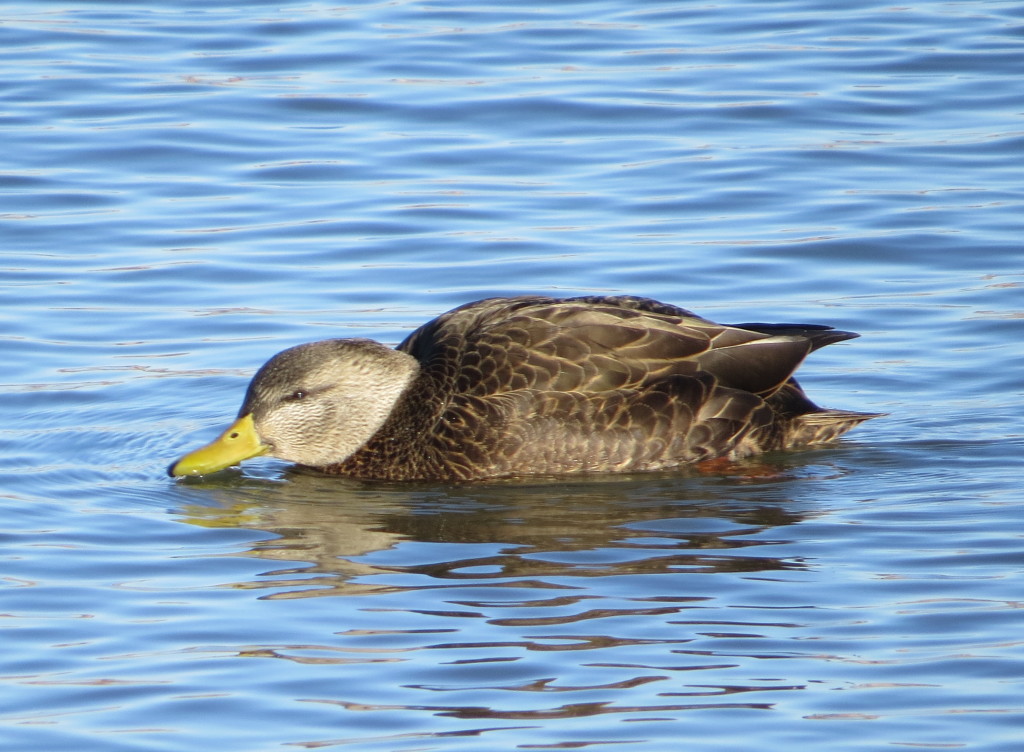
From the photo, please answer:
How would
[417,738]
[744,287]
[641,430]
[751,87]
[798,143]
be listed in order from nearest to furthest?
1. [417,738]
2. [641,430]
3. [744,287]
4. [798,143]
5. [751,87]

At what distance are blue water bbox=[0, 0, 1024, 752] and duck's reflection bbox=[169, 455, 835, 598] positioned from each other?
1.1 inches

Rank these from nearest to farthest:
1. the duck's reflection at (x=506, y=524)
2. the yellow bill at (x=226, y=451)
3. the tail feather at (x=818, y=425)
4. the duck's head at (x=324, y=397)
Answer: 1. the duck's reflection at (x=506, y=524)
2. the yellow bill at (x=226, y=451)
3. the duck's head at (x=324, y=397)
4. the tail feather at (x=818, y=425)

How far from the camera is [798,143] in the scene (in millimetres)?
14461

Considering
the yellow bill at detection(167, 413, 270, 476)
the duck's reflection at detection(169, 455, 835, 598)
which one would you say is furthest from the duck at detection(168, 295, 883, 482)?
the duck's reflection at detection(169, 455, 835, 598)

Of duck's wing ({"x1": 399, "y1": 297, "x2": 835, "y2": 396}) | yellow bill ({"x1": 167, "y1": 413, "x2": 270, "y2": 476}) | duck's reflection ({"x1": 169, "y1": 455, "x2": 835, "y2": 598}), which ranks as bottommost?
duck's reflection ({"x1": 169, "y1": 455, "x2": 835, "y2": 598})

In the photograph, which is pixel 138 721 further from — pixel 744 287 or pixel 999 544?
pixel 744 287

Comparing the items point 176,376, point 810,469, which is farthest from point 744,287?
point 176,376

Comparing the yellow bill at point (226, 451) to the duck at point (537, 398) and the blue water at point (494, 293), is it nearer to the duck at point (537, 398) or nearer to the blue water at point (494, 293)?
the duck at point (537, 398)

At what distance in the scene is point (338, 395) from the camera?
9500 mm

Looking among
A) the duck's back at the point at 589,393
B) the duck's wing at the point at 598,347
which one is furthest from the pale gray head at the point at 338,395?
the duck's wing at the point at 598,347

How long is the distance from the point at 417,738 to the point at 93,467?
3823 mm

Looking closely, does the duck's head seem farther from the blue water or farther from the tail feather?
the tail feather

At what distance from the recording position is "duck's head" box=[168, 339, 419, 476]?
930 centimetres

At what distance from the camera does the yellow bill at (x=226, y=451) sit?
9008 mm
